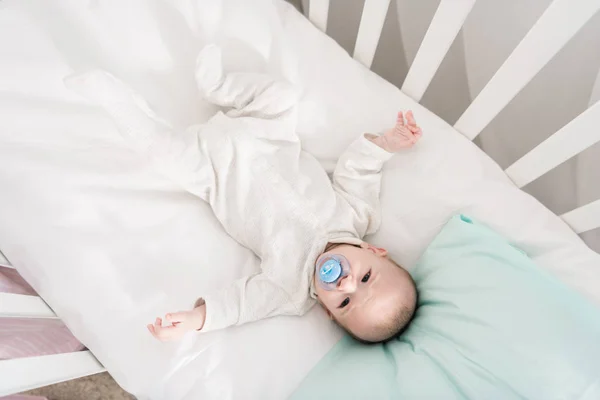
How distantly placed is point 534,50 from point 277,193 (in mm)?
453

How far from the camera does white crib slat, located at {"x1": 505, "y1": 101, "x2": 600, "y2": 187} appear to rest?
0.66 meters

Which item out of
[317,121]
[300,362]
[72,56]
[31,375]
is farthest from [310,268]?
[72,56]

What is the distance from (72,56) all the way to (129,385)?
561 mm

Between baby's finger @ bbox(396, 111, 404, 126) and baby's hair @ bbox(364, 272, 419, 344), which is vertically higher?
baby's finger @ bbox(396, 111, 404, 126)

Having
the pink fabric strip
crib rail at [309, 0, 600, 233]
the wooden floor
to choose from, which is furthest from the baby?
the wooden floor

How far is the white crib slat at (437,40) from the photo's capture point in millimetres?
696

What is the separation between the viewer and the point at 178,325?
0.68 meters

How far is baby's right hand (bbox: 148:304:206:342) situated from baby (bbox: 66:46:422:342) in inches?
0.5

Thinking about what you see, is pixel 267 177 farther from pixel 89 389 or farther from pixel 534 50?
pixel 89 389

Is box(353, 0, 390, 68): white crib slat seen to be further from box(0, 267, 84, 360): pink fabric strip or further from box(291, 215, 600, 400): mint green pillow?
box(0, 267, 84, 360): pink fabric strip

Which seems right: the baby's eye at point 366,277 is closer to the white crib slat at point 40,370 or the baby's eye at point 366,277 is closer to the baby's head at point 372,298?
the baby's head at point 372,298

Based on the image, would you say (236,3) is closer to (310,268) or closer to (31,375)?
(310,268)

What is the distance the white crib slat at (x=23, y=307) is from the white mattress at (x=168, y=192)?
0.04 metres

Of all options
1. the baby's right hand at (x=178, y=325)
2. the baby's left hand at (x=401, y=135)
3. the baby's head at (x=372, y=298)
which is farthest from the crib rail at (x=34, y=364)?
the baby's left hand at (x=401, y=135)
